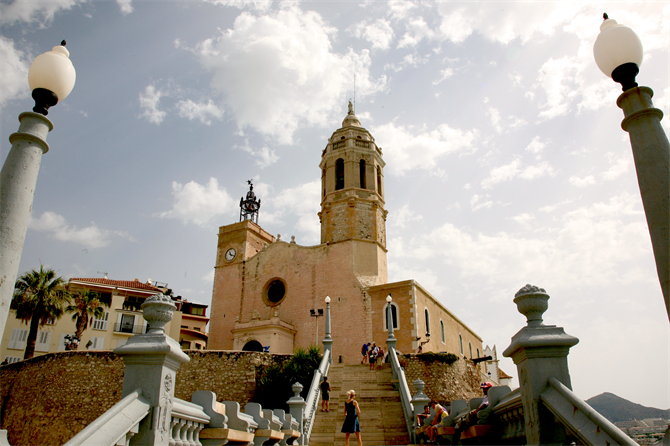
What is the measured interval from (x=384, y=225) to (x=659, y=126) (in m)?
25.9

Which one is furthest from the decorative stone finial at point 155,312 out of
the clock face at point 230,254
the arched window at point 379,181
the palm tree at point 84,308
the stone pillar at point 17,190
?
the clock face at point 230,254

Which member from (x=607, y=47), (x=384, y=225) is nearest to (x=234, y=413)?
(x=607, y=47)

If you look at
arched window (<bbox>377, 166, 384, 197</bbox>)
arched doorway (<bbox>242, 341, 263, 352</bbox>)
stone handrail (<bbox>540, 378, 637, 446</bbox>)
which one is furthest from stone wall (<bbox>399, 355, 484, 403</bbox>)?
stone handrail (<bbox>540, 378, 637, 446</bbox>)

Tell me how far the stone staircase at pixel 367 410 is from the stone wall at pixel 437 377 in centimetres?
241

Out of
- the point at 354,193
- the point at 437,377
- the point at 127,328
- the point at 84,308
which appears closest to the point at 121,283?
the point at 127,328

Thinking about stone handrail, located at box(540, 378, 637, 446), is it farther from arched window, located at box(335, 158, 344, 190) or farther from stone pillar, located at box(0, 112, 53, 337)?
arched window, located at box(335, 158, 344, 190)

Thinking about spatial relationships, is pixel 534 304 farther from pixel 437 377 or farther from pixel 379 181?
pixel 379 181

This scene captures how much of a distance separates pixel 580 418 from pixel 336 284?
23.7m

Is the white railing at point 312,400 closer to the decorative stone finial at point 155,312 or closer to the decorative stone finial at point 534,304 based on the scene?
the decorative stone finial at point 155,312

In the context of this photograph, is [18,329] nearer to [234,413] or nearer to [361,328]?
[361,328]

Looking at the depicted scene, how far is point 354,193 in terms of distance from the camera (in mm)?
29625

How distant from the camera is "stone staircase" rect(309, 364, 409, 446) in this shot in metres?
12.3

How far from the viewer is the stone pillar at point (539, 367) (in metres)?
4.21

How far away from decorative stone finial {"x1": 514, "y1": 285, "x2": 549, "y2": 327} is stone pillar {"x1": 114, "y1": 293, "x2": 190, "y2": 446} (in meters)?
3.53
